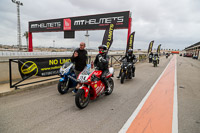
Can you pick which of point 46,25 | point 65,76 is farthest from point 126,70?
point 46,25

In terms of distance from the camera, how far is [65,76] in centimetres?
488

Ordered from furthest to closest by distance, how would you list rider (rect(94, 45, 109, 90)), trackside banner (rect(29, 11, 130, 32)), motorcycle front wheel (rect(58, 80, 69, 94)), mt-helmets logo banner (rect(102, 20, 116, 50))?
trackside banner (rect(29, 11, 130, 32))
mt-helmets logo banner (rect(102, 20, 116, 50))
motorcycle front wheel (rect(58, 80, 69, 94))
rider (rect(94, 45, 109, 90))

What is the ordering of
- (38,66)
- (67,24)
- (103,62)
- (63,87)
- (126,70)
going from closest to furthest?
(103,62) → (63,87) → (38,66) → (126,70) → (67,24)

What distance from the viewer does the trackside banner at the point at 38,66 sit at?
5.33 meters

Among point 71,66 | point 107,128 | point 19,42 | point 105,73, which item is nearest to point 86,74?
point 105,73

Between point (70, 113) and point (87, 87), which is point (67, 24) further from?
point (70, 113)

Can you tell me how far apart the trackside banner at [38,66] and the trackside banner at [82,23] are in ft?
41.8

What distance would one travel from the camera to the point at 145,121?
3205 millimetres

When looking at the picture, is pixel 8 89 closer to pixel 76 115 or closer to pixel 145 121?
pixel 76 115

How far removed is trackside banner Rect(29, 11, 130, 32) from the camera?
1911 centimetres

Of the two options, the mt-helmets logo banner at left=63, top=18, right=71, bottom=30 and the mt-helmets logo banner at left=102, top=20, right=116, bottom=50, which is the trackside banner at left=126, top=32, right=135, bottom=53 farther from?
the mt-helmets logo banner at left=63, top=18, right=71, bottom=30

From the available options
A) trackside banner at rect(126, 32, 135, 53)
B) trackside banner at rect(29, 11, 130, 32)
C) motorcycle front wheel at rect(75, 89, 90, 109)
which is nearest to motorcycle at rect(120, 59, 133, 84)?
motorcycle front wheel at rect(75, 89, 90, 109)

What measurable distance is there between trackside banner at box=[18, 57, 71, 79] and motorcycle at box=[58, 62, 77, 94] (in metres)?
1.71

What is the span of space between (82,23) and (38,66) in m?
19.3
